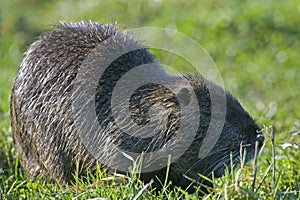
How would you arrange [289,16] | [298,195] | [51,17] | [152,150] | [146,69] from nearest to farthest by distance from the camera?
[298,195]
[152,150]
[146,69]
[289,16]
[51,17]

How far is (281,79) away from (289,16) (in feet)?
3.88

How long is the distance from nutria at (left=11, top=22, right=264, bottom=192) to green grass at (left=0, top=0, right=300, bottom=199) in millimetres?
204

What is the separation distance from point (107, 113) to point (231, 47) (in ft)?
12.4

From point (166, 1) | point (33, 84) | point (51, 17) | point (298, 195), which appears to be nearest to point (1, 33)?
point (51, 17)

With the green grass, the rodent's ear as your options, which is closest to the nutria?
the rodent's ear

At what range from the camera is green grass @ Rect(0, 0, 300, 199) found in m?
4.68

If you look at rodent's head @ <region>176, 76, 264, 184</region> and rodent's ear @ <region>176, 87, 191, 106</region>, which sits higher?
rodent's ear @ <region>176, 87, 191, 106</region>

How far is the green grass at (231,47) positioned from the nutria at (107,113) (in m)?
0.20

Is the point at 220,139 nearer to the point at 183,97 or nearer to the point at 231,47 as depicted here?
the point at 183,97

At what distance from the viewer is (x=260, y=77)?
23.6 ft

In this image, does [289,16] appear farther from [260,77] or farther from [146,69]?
[146,69]

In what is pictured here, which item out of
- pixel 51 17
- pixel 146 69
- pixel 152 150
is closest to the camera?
pixel 152 150

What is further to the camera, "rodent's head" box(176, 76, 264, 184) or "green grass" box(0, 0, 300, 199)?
"green grass" box(0, 0, 300, 199)

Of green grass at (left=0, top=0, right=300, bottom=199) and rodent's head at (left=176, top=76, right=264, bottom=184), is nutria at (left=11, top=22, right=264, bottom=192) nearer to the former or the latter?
rodent's head at (left=176, top=76, right=264, bottom=184)
